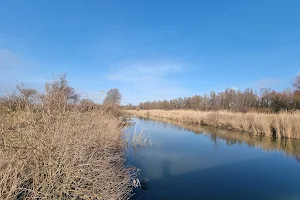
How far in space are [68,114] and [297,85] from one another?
40.8 m

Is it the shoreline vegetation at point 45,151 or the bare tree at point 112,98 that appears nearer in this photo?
the shoreline vegetation at point 45,151

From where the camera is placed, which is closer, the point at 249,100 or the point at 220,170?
the point at 220,170

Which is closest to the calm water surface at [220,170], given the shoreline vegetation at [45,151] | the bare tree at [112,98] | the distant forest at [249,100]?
the shoreline vegetation at [45,151]

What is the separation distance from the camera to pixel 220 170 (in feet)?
24.8

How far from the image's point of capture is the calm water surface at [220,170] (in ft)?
18.4

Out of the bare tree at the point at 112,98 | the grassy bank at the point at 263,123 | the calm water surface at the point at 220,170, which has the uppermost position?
the bare tree at the point at 112,98

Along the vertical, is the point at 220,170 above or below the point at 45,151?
below

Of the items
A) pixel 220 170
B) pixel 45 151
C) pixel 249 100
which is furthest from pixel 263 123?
pixel 249 100

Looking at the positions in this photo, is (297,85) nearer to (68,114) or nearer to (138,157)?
(138,157)

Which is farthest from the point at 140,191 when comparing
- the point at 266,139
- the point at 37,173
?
the point at 266,139

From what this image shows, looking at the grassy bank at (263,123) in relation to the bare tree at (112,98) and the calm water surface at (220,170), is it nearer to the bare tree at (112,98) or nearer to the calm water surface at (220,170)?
the calm water surface at (220,170)

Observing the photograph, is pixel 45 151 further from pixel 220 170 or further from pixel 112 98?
pixel 112 98

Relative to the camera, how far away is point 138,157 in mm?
9000

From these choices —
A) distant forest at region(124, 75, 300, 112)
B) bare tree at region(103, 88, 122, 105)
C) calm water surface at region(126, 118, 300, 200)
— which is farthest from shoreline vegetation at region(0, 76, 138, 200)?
distant forest at region(124, 75, 300, 112)
